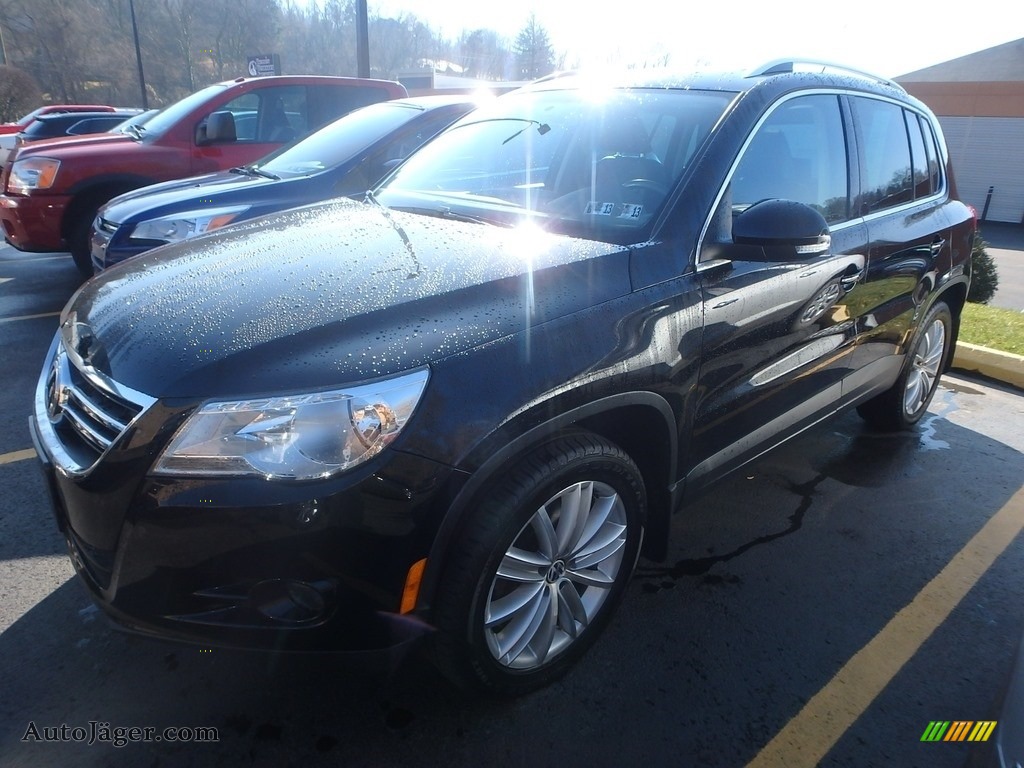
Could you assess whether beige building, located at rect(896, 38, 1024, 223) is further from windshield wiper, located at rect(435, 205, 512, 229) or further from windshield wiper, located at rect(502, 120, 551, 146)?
windshield wiper, located at rect(435, 205, 512, 229)

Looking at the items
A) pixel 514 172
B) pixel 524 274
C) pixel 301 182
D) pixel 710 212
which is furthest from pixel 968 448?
pixel 301 182

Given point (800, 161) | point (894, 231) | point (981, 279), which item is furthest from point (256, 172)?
point (981, 279)

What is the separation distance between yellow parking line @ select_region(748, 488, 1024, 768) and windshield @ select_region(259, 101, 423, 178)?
435cm

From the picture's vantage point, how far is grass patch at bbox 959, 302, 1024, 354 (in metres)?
5.88

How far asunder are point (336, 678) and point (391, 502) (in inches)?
35.8

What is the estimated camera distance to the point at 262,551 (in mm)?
1692

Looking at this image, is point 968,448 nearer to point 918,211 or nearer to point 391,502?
point 918,211

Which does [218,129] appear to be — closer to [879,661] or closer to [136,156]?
[136,156]

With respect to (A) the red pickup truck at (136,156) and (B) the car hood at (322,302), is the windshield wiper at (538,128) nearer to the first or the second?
(B) the car hood at (322,302)

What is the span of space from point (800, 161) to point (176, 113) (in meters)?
6.21

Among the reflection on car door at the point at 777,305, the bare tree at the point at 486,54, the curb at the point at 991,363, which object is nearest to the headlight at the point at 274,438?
the reflection on car door at the point at 777,305

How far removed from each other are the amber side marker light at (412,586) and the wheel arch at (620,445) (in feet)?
0.05

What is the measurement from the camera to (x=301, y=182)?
4926mm

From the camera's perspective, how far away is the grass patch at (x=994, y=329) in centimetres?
588
